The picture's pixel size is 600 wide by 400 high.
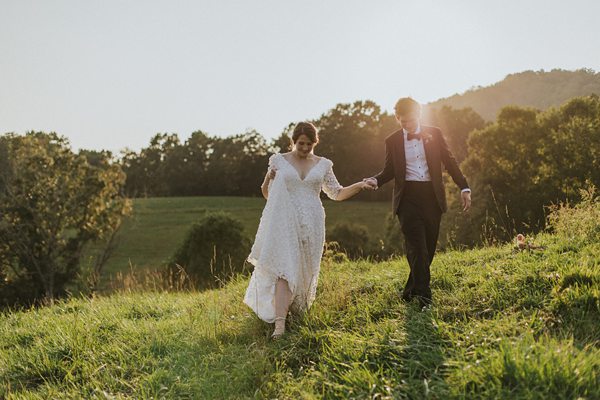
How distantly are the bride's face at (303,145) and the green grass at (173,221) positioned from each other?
96.1 feet

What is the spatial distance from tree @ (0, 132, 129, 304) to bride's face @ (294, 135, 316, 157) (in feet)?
70.4

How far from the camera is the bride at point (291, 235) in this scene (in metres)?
5.93

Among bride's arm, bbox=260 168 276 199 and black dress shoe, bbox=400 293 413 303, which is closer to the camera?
black dress shoe, bbox=400 293 413 303

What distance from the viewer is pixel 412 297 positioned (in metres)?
5.97

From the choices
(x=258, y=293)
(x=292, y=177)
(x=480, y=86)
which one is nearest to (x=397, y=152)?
(x=292, y=177)

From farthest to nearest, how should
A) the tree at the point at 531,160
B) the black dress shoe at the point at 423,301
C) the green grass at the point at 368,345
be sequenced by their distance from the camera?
1. the tree at the point at 531,160
2. the black dress shoe at the point at 423,301
3. the green grass at the point at 368,345

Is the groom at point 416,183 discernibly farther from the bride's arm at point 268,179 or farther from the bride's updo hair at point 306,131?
the bride's arm at point 268,179

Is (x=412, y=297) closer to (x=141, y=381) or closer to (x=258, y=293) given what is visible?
(x=258, y=293)

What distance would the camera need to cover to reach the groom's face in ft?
19.8

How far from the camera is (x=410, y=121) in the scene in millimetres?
6059

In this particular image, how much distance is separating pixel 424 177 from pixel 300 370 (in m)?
2.60

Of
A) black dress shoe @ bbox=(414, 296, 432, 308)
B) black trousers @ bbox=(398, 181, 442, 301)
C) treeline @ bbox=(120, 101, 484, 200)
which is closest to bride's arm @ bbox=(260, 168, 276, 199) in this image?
black trousers @ bbox=(398, 181, 442, 301)

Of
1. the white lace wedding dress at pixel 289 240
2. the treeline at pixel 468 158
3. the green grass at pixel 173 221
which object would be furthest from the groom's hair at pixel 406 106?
the green grass at pixel 173 221

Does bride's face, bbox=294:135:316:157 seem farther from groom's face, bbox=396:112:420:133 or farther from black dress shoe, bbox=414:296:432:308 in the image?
black dress shoe, bbox=414:296:432:308
